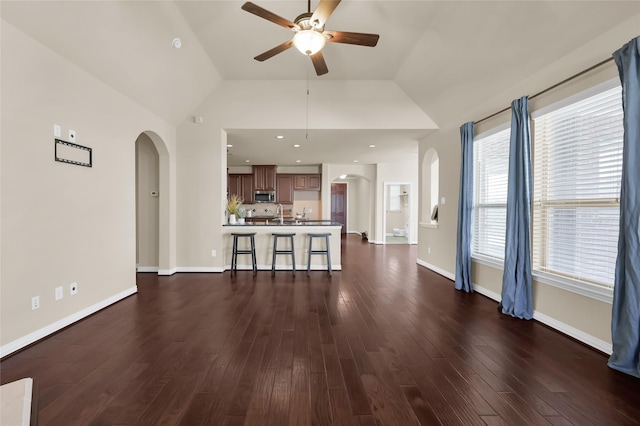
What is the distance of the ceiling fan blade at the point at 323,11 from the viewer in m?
2.21

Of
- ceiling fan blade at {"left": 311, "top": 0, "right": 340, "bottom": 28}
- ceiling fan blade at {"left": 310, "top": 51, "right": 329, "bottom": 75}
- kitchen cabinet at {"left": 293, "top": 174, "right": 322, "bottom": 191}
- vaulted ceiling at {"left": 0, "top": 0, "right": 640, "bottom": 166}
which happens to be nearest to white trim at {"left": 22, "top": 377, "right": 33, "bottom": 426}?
ceiling fan blade at {"left": 311, "top": 0, "right": 340, "bottom": 28}

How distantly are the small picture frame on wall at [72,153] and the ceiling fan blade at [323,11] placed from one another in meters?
2.69

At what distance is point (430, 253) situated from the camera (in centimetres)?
536

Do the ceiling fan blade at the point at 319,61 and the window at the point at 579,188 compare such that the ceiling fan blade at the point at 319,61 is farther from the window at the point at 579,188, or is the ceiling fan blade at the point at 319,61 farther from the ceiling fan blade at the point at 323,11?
the window at the point at 579,188

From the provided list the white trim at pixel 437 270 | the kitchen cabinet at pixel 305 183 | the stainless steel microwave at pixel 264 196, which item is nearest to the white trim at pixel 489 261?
the white trim at pixel 437 270

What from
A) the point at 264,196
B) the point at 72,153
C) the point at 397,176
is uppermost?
the point at 397,176

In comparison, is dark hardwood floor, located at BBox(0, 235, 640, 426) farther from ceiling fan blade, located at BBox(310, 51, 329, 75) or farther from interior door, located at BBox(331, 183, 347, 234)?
interior door, located at BBox(331, 183, 347, 234)

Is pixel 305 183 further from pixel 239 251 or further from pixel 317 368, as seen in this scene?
pixel 317 368

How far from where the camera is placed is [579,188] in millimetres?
2568

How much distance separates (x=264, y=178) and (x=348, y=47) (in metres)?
5.57

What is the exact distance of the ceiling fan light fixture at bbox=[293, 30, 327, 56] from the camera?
8.08ft

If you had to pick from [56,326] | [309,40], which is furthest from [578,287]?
[56,326]

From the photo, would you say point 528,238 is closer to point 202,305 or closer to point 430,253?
point 430,253

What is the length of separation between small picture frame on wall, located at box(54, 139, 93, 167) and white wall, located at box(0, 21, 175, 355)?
6 centimetres
